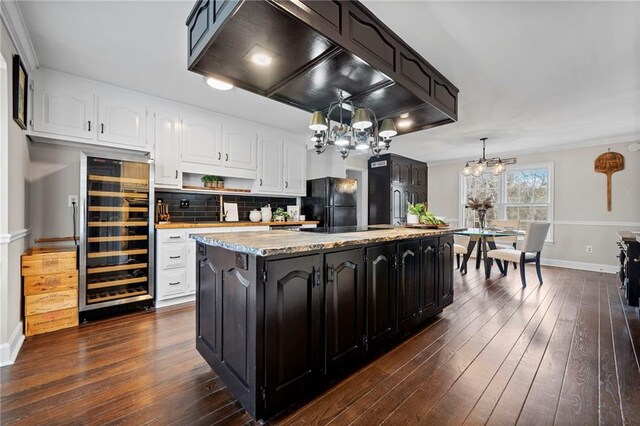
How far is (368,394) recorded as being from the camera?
1681 mm

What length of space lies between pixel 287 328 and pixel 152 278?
7.59ft

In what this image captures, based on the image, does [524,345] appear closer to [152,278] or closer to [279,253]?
[279,253]

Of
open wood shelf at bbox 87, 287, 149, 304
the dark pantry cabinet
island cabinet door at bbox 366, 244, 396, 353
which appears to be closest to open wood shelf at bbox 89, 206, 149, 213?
open wood shelf at bbox 87, 287, 149, 304

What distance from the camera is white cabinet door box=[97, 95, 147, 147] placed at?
3002 mm

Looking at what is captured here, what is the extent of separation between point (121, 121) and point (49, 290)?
183 cm

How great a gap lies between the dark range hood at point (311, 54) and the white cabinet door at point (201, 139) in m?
1.93

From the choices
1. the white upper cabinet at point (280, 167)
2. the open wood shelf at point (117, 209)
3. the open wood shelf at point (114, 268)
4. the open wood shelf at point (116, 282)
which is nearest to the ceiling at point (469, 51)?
the white upper cabinet at point (280, 167)

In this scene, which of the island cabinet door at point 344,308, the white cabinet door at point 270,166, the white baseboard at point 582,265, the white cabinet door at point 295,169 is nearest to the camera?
the island cabinet door at point 344,308

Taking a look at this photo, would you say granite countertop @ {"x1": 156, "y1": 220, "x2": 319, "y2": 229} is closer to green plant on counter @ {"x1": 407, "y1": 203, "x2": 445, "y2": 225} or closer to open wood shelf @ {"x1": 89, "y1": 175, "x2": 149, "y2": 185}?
open wood shelf @ {"x1": 89, "y1": 175, "x2": 149, "y2": 185}

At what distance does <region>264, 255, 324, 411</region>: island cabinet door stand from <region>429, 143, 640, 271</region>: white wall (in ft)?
20.2

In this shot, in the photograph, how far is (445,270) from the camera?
296cm

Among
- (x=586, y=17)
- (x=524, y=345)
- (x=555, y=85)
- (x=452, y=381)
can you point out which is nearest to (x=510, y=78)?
(x=555, y=85)

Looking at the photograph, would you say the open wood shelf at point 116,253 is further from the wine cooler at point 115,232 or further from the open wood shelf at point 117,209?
the open wood shelf at point 117,209

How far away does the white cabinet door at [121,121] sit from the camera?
9.85 feet
